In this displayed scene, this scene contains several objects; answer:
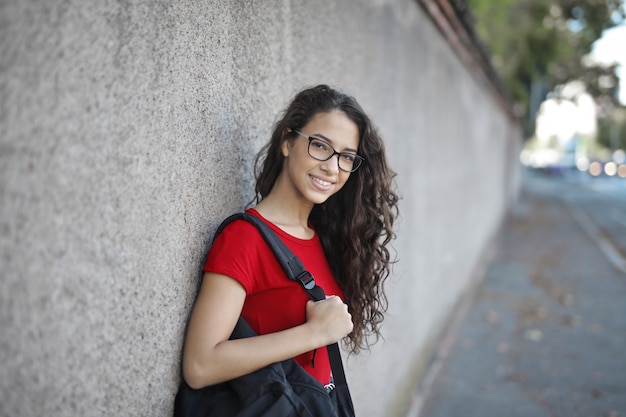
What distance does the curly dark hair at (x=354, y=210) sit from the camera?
1.82m

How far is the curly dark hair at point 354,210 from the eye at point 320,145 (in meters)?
0.09

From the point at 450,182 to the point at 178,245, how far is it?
5.11 meters

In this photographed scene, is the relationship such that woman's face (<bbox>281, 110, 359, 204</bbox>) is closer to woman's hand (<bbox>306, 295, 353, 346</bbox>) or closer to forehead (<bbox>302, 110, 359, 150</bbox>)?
forehead (<bbox>302, 110, 359, 150</bbox>)

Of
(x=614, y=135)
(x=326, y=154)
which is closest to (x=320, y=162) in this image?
(x=326, y=154)

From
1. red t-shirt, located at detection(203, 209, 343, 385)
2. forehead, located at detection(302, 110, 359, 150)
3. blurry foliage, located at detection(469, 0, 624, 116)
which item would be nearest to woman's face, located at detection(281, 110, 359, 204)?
forehead, located at detection(302, 110, 359, 150)

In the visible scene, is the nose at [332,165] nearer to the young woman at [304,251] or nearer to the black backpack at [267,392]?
the young woman at [304,251]

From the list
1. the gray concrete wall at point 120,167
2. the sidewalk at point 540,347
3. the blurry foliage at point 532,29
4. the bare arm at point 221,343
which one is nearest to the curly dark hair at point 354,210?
the gray concrete wall at point 120,167

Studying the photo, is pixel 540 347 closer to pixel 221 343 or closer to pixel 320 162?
pixel 320 162

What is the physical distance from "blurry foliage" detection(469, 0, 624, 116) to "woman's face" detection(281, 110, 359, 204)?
1069 cm

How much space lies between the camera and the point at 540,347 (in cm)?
556

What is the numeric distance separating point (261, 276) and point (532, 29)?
56.4ft

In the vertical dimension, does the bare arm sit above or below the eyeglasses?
below

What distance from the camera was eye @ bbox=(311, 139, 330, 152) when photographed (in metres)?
1.74

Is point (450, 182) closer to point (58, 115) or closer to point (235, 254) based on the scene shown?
point (235, 254)
